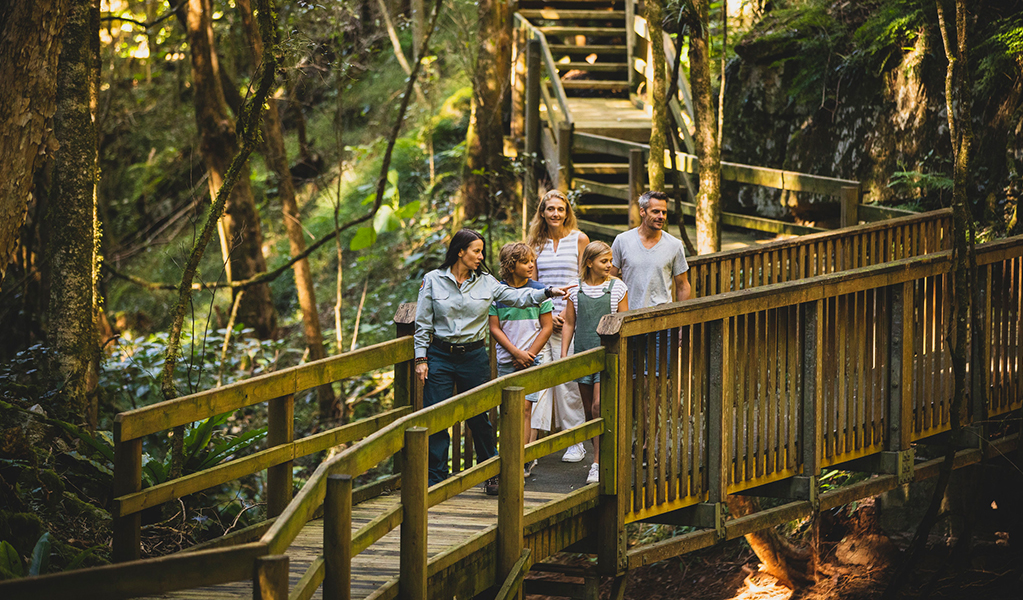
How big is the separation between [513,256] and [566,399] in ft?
3.53

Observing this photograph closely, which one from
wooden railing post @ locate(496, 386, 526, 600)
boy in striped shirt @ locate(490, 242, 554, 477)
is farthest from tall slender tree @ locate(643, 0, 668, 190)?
wooden railing post @ locate(496, 386, 526, 600)

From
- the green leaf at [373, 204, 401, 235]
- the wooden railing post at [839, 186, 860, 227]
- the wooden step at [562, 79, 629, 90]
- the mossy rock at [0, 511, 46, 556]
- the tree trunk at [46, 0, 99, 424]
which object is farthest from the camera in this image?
the green leaf at [373, 204, 401, 235]

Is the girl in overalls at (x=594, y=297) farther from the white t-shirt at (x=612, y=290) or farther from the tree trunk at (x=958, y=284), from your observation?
the tree trunk at (x=958, y=284)

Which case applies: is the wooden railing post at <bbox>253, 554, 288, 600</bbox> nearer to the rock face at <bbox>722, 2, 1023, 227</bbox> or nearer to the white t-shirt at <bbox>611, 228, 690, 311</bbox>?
the white t-shirt at <bbox>611, 228, 690, 311</bbox>

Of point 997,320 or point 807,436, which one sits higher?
point 997,320

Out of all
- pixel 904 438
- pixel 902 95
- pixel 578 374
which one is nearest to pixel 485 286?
pixel 578 374

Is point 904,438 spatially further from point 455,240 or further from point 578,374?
point 455,240

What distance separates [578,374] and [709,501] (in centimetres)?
128

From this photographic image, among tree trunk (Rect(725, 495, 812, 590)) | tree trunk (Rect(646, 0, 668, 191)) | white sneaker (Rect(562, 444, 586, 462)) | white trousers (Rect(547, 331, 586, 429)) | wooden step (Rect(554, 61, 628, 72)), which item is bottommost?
tree trunk (Rect(725, 495, 812, 590))

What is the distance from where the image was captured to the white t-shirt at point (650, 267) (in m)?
6.25

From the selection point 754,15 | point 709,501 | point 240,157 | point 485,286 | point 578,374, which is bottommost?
point 709,501

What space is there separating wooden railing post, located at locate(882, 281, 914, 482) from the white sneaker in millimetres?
2067

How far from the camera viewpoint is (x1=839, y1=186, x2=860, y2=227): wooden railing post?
8203 mm

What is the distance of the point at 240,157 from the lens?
23.1 ft
